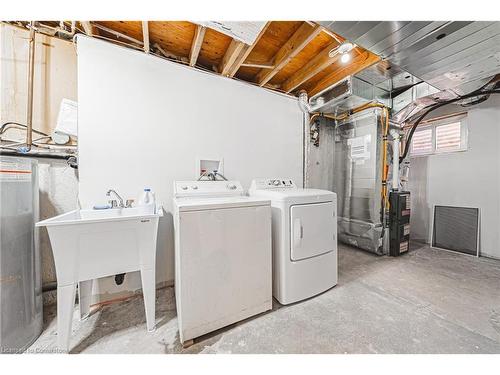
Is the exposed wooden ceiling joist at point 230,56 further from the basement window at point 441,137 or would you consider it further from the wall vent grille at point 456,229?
the wall vent grille at point 456,229

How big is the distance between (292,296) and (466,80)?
9.66 ft

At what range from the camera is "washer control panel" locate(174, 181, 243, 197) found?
195 cm

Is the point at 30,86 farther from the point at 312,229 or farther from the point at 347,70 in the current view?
the point at 347,70

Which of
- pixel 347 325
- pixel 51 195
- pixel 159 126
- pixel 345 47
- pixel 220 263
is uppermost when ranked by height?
pixel 345 47

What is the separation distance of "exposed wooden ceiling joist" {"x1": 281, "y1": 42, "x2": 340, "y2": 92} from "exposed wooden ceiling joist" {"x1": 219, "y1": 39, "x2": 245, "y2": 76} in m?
0.98

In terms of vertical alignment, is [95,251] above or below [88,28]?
below

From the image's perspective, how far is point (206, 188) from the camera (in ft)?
6.81

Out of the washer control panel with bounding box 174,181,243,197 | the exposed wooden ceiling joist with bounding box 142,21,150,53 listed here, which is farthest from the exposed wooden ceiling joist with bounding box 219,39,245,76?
the washer control panel with bounding box 174,181,243,197

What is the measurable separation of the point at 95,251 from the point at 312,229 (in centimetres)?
→ 172

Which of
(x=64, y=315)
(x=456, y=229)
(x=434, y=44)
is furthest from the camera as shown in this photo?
(x=456, y=229)

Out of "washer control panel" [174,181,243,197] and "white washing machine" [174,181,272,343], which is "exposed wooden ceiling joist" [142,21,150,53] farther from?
"white washing machine" [174,181,272,343]

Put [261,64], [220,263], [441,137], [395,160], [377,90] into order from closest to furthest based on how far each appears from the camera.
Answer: [220,263] < [261,64] < [377,90] < [395,160] < [441,137]

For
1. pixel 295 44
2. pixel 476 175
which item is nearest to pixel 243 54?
pixel 295 44
